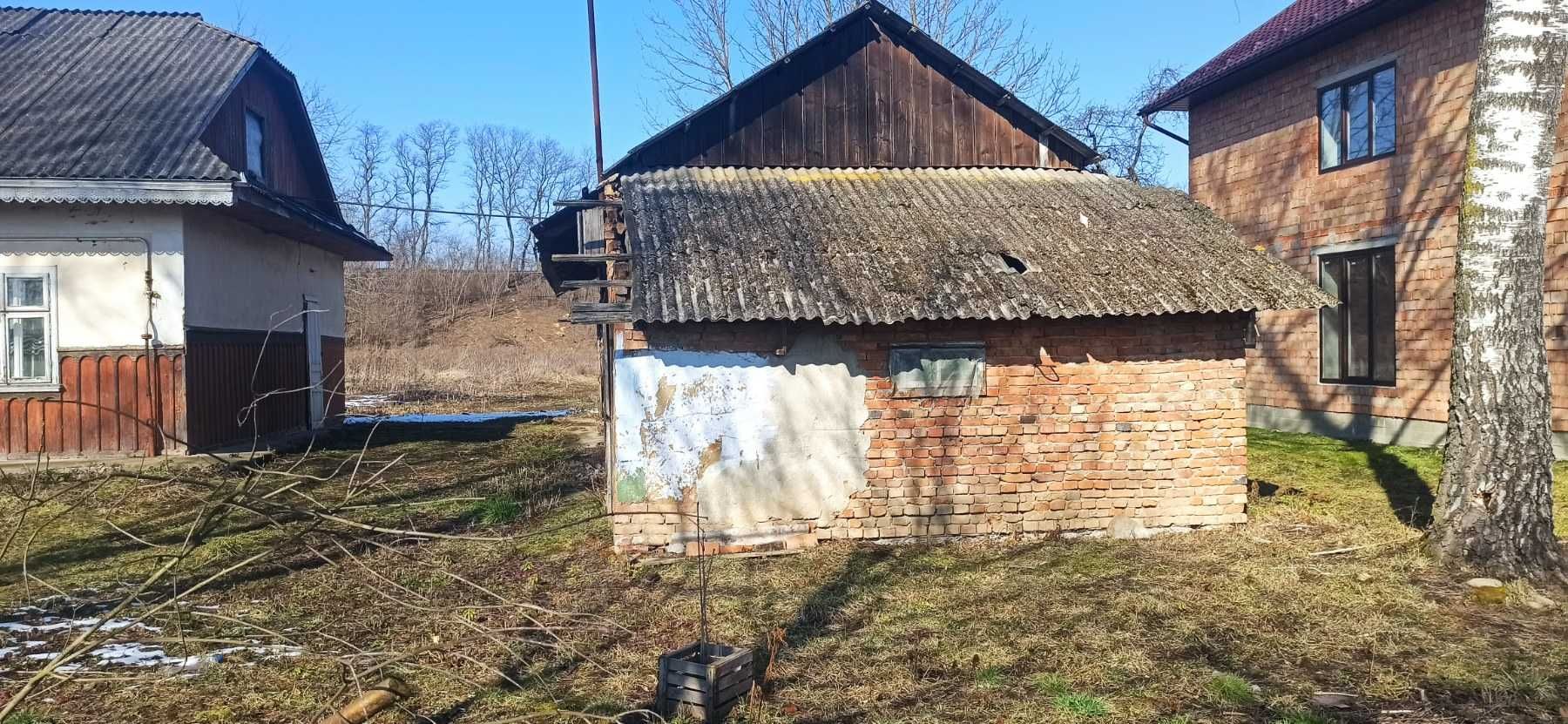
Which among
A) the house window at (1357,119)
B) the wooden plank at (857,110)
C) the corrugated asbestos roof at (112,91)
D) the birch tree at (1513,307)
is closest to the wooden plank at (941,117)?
the wooden plank at (857,110)

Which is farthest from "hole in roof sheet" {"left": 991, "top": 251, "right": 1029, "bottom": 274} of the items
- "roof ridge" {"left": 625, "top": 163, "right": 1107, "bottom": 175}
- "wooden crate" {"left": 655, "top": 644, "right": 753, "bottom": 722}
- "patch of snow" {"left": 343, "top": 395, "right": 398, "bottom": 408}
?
"patch of snow" {"left": 343, "top": 395, "right": 398, "bottom": 408}

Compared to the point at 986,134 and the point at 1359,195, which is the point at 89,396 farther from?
the point at 1359,195

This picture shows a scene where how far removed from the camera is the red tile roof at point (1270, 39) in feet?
42.3

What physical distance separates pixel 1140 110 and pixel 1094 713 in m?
14.5

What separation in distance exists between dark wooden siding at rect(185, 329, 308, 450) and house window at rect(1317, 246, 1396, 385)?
512 inches

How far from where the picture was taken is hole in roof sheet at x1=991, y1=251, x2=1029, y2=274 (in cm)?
809

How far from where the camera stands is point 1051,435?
7922 millimetres

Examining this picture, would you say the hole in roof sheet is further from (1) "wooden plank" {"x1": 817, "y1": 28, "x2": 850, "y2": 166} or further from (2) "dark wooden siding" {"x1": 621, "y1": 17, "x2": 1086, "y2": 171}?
(1) "wooden plank" {"x1": 817, "y1": 28, "x2": 850, "y2": 166}

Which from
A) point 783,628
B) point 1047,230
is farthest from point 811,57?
point 783,628

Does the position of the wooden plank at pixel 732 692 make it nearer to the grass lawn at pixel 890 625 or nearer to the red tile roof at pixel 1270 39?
the grass lawn at pixel 890 625

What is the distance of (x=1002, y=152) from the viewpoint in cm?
1053

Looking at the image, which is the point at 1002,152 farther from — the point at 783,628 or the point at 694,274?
the point at 783,628

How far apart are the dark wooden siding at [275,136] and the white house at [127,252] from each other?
0.27ft

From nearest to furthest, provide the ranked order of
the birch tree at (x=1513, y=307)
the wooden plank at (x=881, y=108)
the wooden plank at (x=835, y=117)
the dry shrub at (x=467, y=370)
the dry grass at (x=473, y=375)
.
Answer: the birch tree at (x=1513, y=307)
the wooden plank at (x=835, y=117)
the wooden plank at (x=881, y=108)
the dry grass at (x=473, y=375)
the dry shrub at (x=467, y=370)
